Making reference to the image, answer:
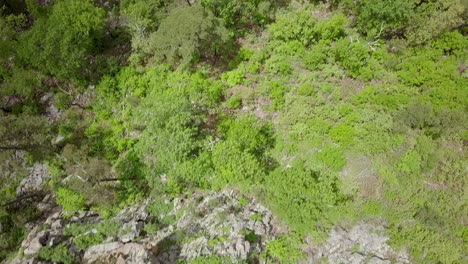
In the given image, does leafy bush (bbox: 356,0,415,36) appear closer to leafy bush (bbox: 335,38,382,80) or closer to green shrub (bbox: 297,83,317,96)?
leafy bush (bbox: 335,38,382,80)

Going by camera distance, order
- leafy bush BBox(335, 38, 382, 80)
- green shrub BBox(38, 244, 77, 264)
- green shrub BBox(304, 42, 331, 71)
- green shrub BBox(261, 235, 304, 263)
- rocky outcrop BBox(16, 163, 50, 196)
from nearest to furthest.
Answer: green shrub BBox(38, 244, 77, 264) < green shrub BBox(261, 235, 304, 263) < leafy bush BBox(335, 38, 382, 80) < green shrub BBox(304, 42, 331, 71) < rocky outcrop BBox(16, 163, 50, 196)

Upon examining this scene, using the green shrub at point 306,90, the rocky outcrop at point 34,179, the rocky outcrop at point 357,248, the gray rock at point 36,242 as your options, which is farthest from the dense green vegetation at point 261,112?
the gray rock at point 36,242

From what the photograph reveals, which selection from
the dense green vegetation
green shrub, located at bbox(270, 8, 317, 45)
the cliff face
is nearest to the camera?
the cliff face

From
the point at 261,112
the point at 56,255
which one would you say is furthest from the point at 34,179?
the point at 261,112

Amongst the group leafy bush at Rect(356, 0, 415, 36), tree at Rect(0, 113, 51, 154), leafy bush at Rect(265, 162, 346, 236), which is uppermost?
leafy bush at Rect(356, 0, 415, 36)

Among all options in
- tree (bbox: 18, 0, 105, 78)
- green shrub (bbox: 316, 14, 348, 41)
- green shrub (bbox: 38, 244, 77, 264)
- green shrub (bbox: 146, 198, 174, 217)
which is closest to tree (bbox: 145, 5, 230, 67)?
tree (bbox: 18, 0, 105, 78)

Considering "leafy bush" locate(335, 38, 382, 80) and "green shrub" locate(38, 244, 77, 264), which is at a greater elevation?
"leafy bush" locate(335, 38, 382, 80)

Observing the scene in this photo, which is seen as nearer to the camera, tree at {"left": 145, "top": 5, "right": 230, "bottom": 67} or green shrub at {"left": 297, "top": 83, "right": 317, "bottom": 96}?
tree at {"left": 145, "top": 5, "right": 230, "bottom": 67}
